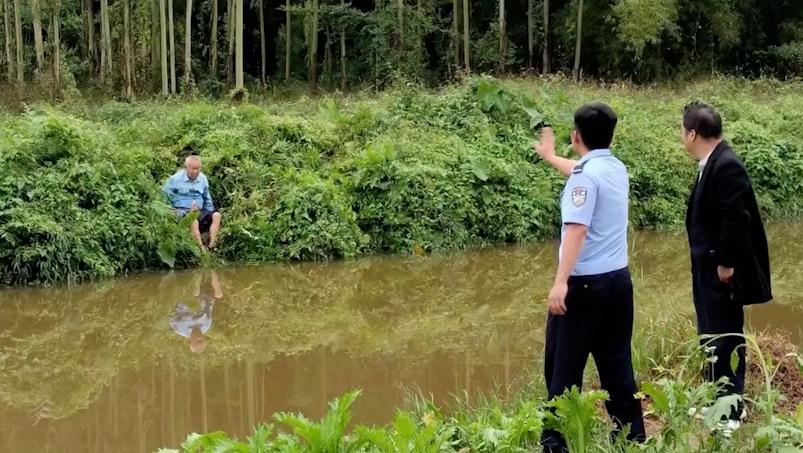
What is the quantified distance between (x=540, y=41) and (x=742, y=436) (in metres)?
25.8

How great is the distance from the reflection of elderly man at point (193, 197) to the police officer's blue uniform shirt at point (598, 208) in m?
7.19

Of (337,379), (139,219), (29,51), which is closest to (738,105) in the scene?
(139,219)

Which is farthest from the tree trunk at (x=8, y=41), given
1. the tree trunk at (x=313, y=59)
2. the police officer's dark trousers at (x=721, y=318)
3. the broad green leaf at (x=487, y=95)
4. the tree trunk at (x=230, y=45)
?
the police officer's dark trousers at (x=721, y=318)

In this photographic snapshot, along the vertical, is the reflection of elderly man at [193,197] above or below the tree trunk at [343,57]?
below

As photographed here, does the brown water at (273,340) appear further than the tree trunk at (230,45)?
No

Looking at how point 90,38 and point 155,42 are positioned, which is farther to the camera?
point 90,38

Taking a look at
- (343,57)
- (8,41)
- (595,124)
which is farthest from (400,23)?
(595,124)

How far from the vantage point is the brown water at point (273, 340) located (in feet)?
17.5

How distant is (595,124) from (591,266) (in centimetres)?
58

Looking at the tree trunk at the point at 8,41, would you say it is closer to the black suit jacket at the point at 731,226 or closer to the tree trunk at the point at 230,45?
the tree trunk at the point at 230,45

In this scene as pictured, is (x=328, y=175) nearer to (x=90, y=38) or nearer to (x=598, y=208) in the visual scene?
(x=598, y=208)

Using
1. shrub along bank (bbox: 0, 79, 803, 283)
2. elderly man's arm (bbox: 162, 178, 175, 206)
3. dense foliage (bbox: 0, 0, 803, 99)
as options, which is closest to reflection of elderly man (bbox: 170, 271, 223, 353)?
shrub along bank (bbox: 0, 79, 803, 283)

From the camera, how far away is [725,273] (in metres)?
3.87

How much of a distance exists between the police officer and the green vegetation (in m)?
0.13
